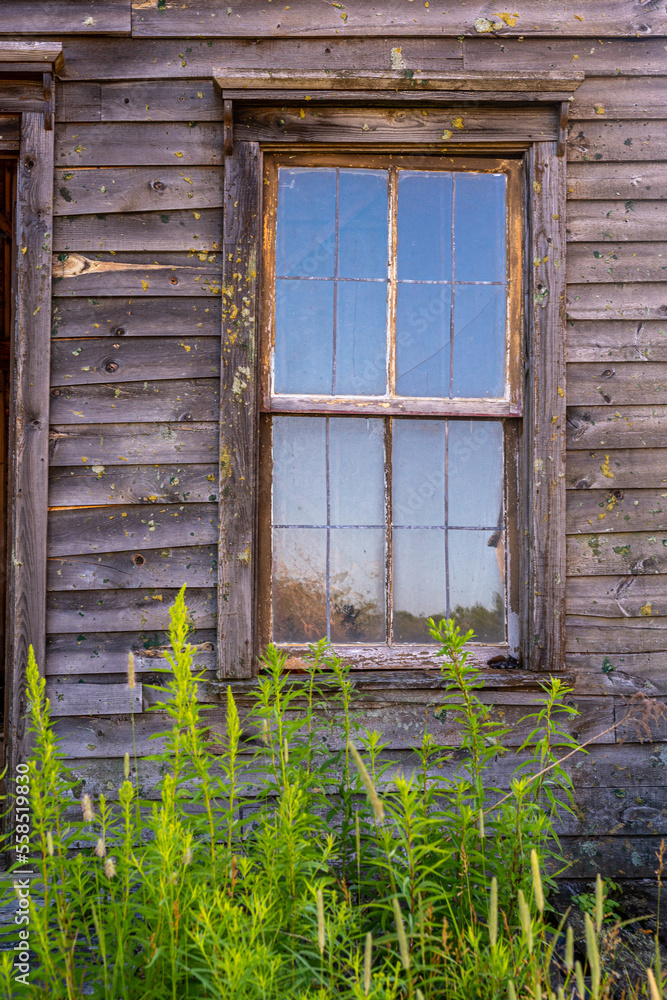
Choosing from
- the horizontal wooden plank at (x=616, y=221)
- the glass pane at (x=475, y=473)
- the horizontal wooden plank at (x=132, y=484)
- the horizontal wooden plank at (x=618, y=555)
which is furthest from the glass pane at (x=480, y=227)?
the horizontal wooden plank at (x=132, y=484)

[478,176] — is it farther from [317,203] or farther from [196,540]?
[196,540]

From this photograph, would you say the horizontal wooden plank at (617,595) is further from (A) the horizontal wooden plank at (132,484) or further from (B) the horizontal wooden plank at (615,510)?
(A) the horizontal wooden plank at (132,484)

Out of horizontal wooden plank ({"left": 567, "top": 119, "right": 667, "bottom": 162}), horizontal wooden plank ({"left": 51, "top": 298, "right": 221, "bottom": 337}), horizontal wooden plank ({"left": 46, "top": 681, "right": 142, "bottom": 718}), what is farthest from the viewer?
horizontal wooden plank ({"left": 567, "top": 119, "right": 667, "bottom": 162})

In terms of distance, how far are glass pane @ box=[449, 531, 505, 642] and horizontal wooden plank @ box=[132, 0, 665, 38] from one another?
2.15 metres

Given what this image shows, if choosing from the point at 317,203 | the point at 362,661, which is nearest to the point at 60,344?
the point at 317,203

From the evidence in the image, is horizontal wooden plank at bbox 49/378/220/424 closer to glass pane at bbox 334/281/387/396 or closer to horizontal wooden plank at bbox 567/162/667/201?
glass pane at bbox 334/281/387/396

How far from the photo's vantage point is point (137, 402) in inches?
107

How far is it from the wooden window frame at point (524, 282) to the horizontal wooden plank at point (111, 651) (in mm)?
97

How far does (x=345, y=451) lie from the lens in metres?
2.84

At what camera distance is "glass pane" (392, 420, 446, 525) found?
2842mm

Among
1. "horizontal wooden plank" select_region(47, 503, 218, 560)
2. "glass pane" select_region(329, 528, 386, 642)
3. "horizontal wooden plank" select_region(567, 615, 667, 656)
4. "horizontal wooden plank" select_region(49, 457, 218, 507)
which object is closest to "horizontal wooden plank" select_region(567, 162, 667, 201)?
"glass pane" select_region(329, 528, 386, 642)

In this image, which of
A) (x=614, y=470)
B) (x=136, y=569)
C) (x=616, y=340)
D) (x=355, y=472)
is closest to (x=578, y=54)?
(x=616, y=340)

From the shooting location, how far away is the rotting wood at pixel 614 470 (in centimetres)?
279

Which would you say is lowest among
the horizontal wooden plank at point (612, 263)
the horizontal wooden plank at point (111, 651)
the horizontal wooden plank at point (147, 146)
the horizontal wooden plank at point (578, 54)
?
the horizontal wooden plank at point (111, 651)
